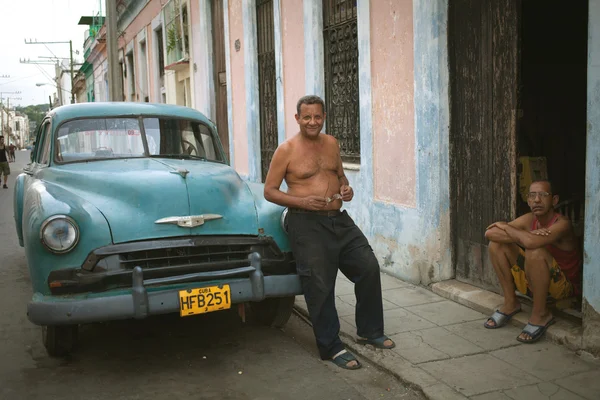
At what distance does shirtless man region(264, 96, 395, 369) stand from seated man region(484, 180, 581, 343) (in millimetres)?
1068

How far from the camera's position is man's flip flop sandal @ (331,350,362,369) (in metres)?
4.36

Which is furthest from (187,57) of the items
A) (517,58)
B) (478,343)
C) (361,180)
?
(478,343)

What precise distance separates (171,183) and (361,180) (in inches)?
132

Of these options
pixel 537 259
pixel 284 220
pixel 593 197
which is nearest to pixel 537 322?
pixel 537 259

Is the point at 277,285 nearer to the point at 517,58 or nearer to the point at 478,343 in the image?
the point at 478,343

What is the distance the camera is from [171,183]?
15.3 ft

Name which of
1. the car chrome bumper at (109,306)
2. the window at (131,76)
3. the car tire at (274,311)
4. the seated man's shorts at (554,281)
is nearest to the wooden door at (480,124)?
the seated man's shorts at (554,281)

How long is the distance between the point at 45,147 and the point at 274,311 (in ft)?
8.61

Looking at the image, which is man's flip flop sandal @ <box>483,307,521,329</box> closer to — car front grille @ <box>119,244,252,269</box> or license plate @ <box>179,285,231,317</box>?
car front grille @ <box>119,244,252,269</box>

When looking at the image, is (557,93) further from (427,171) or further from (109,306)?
(109,306)

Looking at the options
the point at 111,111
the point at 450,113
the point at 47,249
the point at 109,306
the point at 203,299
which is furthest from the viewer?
the point at 450,113

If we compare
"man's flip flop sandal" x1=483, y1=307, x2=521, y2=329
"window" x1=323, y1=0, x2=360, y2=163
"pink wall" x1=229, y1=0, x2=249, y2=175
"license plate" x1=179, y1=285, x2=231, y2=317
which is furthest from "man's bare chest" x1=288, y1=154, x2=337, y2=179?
"pink wall" x1=229, y1=0, x2=249, y2=175

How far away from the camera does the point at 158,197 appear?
4.53 m

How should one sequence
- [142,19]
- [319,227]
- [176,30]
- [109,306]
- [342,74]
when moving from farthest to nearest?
[142,19]
[176,30]
[342,74]
[319,227]
[109,306]
